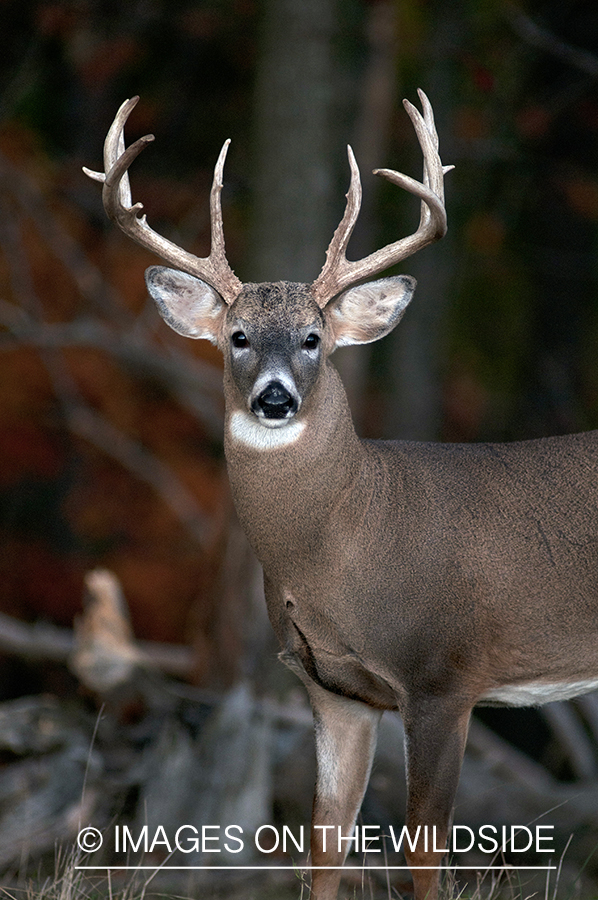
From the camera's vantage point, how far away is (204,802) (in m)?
6.34

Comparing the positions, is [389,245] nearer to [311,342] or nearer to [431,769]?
[311,342]

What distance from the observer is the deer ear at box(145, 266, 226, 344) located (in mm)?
4496

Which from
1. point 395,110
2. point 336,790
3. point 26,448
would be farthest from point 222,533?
point 395,110

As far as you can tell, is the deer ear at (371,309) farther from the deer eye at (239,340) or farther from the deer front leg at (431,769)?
the deer front leg at (431,769)

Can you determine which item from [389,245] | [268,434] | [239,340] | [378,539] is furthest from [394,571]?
[389,245]

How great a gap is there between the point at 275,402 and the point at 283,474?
34 centimetres

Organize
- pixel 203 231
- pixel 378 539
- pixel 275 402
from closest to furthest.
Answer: pixel 275 402, pixel 378 539, pixel 203 231

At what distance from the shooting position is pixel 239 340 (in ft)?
14.0

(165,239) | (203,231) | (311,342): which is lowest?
(203,231)

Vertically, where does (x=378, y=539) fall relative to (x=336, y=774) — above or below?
above

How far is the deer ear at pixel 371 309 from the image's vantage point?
452cm

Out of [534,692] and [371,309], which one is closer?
[534,692]
